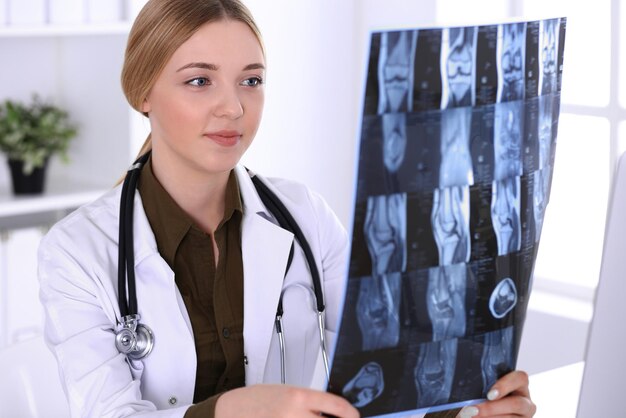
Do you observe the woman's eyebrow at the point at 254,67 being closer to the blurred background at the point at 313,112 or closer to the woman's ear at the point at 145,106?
the woman's ear at the point at 145,106

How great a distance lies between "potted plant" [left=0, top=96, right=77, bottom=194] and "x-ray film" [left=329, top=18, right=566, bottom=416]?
6.66 ft

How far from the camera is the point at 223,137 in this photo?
1322 millimetres

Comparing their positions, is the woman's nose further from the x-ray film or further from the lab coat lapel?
the x-ray film

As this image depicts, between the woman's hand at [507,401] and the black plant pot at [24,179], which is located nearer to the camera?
the woman's hand at [507,401]

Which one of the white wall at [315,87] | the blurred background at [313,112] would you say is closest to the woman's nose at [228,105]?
the blurred background at [313,112]

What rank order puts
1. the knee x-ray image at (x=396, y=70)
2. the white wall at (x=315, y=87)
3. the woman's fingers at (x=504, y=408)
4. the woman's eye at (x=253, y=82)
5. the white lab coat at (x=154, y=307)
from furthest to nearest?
the white wall at (x=315, y=87)
the woman's eye at (x=253, y=82)
the white lab coat at (x=154, y=307)
the woman's fingers at (x=504, y=408)
the knee x-ray image at (x=396, y=70)

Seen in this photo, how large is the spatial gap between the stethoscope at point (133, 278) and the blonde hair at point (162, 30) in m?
0.15

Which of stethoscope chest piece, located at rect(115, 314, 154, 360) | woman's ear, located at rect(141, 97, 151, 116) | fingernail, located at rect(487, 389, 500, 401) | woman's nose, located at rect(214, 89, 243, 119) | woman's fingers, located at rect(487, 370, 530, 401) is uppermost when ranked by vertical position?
woman's nose, located at rect(214, 89, 243, 119)

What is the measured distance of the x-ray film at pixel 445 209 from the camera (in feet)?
2.68

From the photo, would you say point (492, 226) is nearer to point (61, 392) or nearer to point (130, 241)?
point (130, 241)

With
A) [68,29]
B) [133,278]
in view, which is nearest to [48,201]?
[68,29]

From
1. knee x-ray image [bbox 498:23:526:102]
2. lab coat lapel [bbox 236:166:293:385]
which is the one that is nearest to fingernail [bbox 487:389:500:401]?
knee x-ray image [bbox 498:23:526:102]

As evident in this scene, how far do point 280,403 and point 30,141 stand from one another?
79.9 inches

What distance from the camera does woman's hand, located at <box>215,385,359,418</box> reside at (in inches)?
34.7
